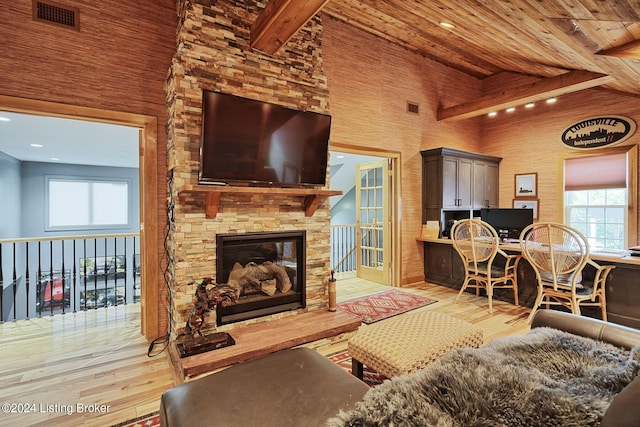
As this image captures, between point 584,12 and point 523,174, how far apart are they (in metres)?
3.60

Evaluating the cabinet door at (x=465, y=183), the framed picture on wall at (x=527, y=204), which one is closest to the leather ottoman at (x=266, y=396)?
the cabinet door at (x=465, y=183)

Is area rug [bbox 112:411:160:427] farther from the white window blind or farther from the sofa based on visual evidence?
the white window blind

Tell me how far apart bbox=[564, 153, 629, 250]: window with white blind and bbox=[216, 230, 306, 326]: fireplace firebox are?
4.28 meters

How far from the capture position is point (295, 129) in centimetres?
298

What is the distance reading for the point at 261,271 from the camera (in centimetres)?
309

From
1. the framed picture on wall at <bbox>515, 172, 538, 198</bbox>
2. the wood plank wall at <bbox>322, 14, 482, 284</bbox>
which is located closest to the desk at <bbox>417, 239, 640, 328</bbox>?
the wood plank wall at <bbox>322, 14, 482, 284</bbox>

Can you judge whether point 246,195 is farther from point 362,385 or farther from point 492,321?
point 492,321

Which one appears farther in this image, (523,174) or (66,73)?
(523,174)

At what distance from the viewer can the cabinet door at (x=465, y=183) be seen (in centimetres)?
504

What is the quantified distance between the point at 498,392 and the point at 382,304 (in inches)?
120

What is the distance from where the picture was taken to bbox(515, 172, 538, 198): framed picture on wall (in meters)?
5.26

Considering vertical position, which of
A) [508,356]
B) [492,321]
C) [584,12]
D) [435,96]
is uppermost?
[435,96]

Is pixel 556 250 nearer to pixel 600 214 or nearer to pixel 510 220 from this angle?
pixel 510 220

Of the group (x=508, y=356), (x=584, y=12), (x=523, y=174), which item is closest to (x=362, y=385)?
(x=508, y=356)
